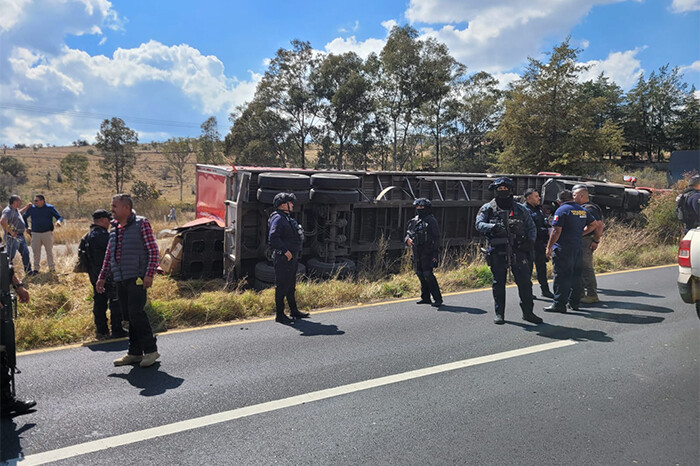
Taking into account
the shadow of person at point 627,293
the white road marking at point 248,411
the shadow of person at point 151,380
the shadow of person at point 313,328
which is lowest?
the white road marking at point 248,411

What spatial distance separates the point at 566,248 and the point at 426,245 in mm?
1936

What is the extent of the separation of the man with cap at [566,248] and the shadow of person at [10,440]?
6.17 m

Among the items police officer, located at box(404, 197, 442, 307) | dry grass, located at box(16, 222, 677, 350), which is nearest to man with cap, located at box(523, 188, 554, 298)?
dry grass, located at box(16, 222, 677, 350)

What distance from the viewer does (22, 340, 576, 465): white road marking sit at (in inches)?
126

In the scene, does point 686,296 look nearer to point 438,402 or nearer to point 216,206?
point 438,402

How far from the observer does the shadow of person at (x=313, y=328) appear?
5.85 m

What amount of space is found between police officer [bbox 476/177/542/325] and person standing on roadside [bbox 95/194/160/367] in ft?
13.0

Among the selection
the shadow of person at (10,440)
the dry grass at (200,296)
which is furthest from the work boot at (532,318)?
the shadow of person at (10,440)

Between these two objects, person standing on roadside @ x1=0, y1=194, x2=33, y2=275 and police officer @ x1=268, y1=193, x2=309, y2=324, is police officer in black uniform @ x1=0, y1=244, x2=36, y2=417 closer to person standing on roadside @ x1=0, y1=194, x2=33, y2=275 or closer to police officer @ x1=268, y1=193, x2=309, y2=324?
police officer @ x1=268, y1=193, x2=309, y2=324

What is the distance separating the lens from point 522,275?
6.24 meters

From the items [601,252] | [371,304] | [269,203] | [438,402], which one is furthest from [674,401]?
[601,252]

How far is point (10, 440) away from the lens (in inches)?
131

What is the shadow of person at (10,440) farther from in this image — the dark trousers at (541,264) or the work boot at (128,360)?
the dark trousers at (541,264)

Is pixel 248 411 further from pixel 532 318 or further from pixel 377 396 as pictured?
pixel 532 318
